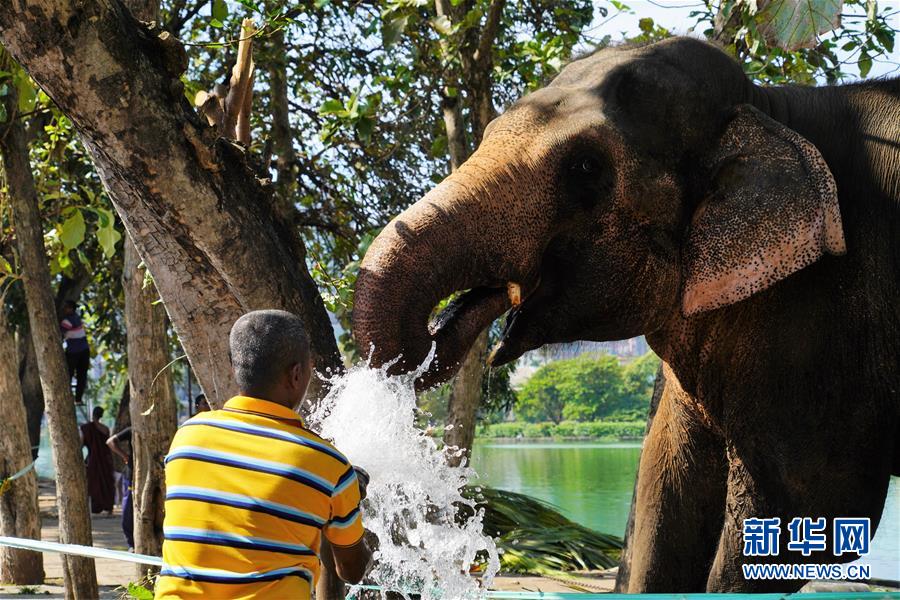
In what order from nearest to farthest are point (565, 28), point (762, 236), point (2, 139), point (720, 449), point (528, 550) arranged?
point (762, 236) < point (720, 449) < point (2, 139) < point (565, 28) < point (528, 550)

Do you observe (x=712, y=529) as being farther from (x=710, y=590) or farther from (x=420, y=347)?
(x=420, y=347)

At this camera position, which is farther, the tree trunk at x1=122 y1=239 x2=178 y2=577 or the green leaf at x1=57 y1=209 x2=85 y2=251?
the tree trunk at x1=122 y1=239 x2=178 y2=577

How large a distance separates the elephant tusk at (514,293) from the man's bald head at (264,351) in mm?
820

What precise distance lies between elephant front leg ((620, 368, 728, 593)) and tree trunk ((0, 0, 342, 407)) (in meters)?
1.12

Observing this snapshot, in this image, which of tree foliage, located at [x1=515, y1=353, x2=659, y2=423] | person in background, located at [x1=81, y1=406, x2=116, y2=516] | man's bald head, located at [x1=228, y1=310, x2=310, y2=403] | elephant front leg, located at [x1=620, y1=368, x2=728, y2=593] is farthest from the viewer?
tree foliage, located at [x1=515, y1=353, x2=659, y2=423]

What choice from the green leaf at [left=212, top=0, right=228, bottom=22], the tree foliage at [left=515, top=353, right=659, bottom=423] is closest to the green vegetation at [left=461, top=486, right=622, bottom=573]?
the green leaf at [left=212, top=0, right=228, bottom=22]

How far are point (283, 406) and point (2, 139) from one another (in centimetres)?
464

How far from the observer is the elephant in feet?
9.42

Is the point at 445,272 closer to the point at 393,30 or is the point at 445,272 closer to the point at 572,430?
the point at 393,30

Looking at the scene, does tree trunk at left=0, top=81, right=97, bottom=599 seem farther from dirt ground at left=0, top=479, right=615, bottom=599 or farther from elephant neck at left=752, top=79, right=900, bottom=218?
elephant neck at left=752, top=79, right=900, bottom=218

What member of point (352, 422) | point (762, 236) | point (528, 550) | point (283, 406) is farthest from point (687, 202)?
point (528, 550)

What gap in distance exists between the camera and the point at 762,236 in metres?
2.83

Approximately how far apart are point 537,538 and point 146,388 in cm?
407

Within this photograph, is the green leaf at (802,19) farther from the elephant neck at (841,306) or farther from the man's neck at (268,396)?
the man's neck at (268,396)
